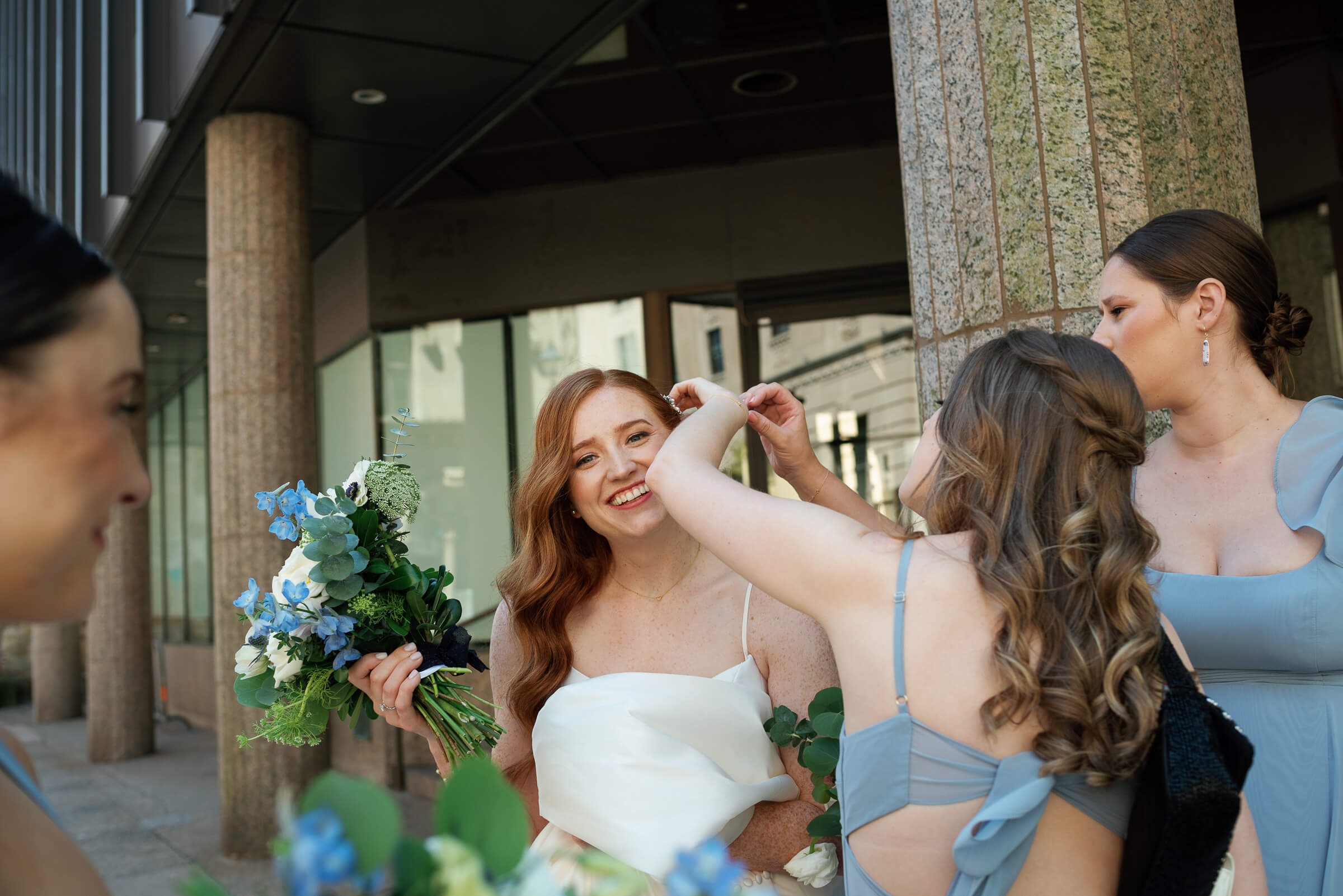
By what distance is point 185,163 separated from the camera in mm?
8938

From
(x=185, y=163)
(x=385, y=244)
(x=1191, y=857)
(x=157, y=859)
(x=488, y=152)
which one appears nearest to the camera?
(x=1191, y=857)

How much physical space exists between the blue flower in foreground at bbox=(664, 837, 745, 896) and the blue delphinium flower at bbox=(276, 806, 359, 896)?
21 centimetres

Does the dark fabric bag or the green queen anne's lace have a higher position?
the green queen anne's lace

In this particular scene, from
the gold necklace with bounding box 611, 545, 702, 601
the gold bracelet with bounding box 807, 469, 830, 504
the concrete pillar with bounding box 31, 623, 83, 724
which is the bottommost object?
the concrete pillar with bounding box 31, 623, 83, 724

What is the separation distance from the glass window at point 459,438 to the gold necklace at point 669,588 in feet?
27.1

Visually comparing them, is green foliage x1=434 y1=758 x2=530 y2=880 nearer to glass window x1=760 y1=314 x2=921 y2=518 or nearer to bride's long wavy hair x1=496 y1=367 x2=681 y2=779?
bride's long wavy hair x1=496 y1=367 x2=681 y2=779

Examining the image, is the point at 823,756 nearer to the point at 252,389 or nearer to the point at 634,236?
the point at 252,389

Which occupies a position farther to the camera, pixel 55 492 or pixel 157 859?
pixel 157 859

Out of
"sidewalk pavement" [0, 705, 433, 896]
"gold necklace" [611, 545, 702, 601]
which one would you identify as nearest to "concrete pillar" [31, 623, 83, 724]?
"sidewalk pavement" [0, 705, 433, 896]

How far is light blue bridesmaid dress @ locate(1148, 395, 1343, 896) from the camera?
2.06 meters

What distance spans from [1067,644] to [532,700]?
4.99ft

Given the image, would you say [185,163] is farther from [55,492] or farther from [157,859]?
[55,492]

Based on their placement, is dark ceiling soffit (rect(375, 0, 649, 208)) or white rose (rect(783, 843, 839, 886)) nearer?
white rose (rect(783, 843, 839, 886))

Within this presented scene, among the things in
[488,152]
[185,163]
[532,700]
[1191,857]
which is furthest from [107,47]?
[1191,857]
